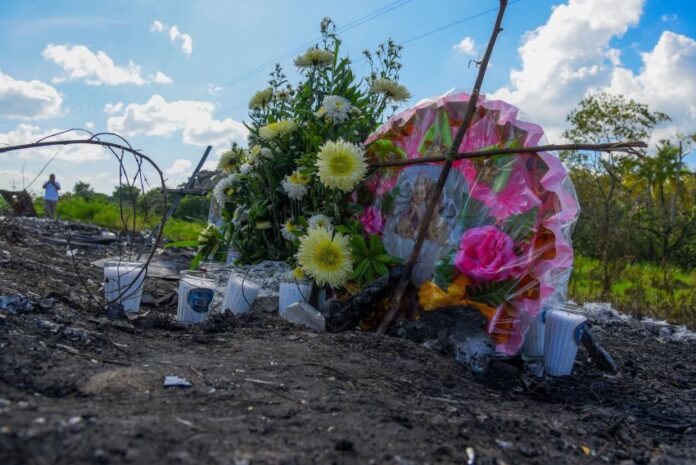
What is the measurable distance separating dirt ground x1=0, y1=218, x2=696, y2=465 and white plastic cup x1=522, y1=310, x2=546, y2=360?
6.8 inches

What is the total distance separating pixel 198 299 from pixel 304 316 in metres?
0.70

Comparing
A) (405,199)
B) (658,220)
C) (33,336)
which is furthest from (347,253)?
(658,220)

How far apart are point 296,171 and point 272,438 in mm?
2888

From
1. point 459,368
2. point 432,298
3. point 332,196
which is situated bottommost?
point 459,368

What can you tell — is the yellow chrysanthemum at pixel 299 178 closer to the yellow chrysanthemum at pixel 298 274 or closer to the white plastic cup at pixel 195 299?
the yellow chrysanthemum at pixel 298 274

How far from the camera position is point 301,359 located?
2.63 metres

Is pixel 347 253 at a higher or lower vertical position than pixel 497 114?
lower

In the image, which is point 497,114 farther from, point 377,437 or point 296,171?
point 377,437

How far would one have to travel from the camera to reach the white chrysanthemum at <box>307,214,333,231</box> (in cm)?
394

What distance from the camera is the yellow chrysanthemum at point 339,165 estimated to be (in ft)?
12.4

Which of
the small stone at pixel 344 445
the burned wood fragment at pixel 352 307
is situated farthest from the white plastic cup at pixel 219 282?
the small stone at pixel 344 445

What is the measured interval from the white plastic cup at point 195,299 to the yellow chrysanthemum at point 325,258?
25.5 inches

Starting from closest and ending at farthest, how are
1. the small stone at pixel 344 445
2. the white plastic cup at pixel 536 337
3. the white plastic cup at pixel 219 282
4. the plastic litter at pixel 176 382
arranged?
1. the small stone at pixel 344 445
2. the plastic litter at pixel 176 382
3. the white plastic cup at pixel 536 337
4. the white plastic cup at pixel 219 282

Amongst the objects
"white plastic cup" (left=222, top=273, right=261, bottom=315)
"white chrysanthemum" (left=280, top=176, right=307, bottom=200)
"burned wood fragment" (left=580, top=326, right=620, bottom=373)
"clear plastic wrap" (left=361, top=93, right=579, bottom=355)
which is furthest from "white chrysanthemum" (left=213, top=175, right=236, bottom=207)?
"burned wood fragment" (left=580, top=326, right=620, bottom=373)
